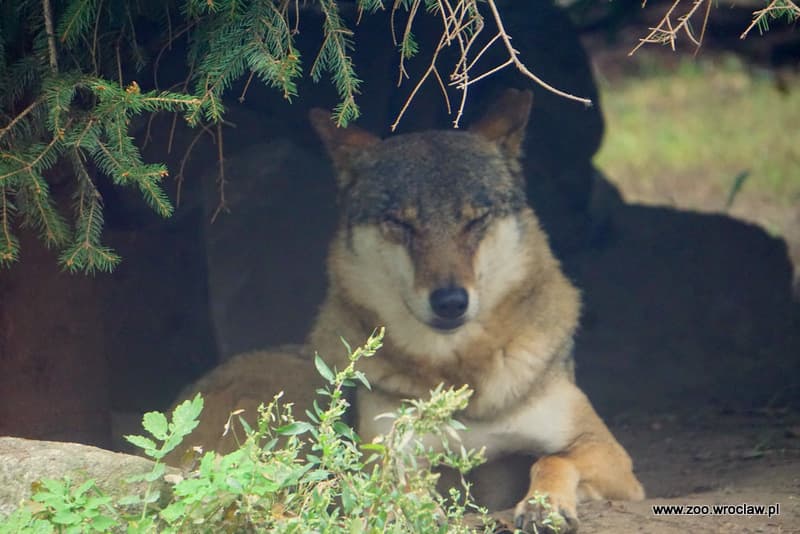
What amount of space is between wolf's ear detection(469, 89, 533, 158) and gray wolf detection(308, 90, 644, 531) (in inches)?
3.1

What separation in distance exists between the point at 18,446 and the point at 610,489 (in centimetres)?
253

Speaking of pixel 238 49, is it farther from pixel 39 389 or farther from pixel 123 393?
pixel 123 393

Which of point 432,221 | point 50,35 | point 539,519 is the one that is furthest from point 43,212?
point 539,519

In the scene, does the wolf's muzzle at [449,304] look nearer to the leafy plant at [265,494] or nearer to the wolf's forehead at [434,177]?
the wolf's forehead at [434,177]

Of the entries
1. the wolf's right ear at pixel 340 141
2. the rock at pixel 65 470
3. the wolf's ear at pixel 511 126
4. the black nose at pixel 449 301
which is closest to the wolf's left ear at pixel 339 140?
the wolf's right ear at pixel 340 141

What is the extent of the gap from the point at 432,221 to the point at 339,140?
0.74 m

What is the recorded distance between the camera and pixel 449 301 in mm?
4387

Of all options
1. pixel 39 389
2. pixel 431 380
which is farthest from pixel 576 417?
pixel 39 389

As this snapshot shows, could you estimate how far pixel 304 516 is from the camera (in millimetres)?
3072

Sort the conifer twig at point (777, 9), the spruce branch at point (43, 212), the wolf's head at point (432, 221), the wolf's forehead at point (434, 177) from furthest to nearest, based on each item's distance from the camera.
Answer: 1. the wolf's forehead at point (434, 177)
2. the wolf's head at point (432, 221)
3. the spruce branch at point (43, 212)
4. the conifer twig at point (777, 9)

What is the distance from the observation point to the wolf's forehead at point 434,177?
4.77 m

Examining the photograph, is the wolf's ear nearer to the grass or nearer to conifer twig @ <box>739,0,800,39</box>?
conifer twig @ <box>739,0,800,39</box>

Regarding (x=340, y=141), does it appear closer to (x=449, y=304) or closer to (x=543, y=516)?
(x=449, y=304)

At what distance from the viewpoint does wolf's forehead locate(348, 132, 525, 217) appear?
15.6 feet
